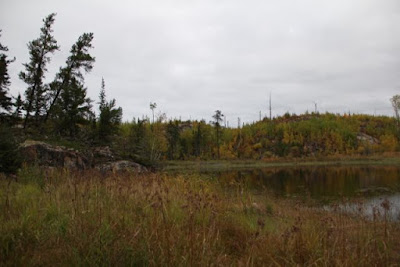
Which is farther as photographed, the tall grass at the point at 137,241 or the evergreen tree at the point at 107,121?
the evergreen tree at the point at 107,121

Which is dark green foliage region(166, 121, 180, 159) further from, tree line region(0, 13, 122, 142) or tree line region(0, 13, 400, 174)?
tree line region(0, 13, 122, 142)

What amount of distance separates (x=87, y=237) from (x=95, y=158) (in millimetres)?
17604

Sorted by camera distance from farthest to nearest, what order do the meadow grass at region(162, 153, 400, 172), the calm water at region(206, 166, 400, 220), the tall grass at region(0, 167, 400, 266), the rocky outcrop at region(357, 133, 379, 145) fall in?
the rocky outcrop at region(357, 133, 379, 145)
the meadow grass at region(162, 153, 400, 172)
the calm water at region(206, 166, 400, 220)
the tall grass at region(0, 167, 400, 266)

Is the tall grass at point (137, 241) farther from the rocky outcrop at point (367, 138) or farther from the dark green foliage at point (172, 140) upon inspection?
the rocky outcrop at point (367, 138)

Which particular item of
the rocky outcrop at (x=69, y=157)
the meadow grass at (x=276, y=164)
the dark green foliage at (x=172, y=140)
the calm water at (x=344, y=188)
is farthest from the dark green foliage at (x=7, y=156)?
the dark green foliage at (x=172, y=140)

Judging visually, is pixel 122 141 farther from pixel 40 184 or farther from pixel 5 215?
pixel 5 215

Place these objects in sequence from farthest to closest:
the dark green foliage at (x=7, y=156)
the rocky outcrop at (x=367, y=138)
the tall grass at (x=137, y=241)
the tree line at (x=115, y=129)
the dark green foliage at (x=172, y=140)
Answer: the rocky outcrop at (x=367, y=138) < the dark green foliage at (x=172, y=140) < the tree line at (x=115, y=129) < the dark green foliage at (x=7, y=156) < the tall grass at (x=137, y=241)

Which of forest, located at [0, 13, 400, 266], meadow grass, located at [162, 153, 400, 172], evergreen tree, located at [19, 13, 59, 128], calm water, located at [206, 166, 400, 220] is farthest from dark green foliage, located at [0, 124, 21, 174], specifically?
meadow grass, located at [162, 153, 400, 172]

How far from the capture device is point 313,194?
15781 mm

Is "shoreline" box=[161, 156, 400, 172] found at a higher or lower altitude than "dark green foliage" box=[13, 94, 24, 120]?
lower

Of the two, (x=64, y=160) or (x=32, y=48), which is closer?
(x=64, y=160)

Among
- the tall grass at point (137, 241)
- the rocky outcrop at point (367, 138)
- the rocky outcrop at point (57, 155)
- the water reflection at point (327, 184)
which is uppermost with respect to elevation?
the rocky outcrop at point (367, 138)

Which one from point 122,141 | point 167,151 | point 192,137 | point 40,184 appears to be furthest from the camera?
point 192,137

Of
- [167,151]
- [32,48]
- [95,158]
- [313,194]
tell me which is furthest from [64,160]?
[167,151]
